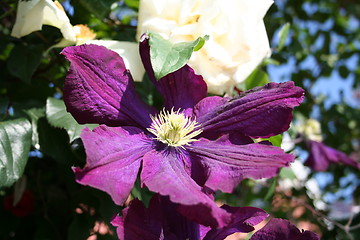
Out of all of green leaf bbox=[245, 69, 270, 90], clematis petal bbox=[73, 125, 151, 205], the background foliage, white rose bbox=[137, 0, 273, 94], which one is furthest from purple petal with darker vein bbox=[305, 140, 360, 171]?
clematis petal bbox=[73, 125, 151, 205]

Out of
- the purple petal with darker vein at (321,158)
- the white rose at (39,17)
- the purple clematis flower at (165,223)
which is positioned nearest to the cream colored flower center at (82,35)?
the white rose at (39,17)

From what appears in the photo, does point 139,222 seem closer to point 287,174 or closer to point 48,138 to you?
point 48,138

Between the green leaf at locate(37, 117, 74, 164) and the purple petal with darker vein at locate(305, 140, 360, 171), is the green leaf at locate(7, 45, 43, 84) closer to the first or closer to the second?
the green leaf at locate(37, 117, 74, 164)

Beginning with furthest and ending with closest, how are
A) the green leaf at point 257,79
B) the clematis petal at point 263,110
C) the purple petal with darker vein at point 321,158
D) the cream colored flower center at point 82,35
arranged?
the purple petal with darker vein at point 321,158 < the green leaf at point 257,79 < the cream colored flower center at point 82,35 < the clematis petal at point 263,110

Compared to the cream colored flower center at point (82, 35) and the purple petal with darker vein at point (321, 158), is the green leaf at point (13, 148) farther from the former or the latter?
the purple petal with darker vein at point (321, 158)

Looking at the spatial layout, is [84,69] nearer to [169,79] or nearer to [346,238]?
[169,79]

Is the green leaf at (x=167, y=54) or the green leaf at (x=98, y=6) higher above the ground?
the green leaf at (x=167, y=54)

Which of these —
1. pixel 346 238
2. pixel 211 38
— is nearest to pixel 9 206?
pixel 211 38
